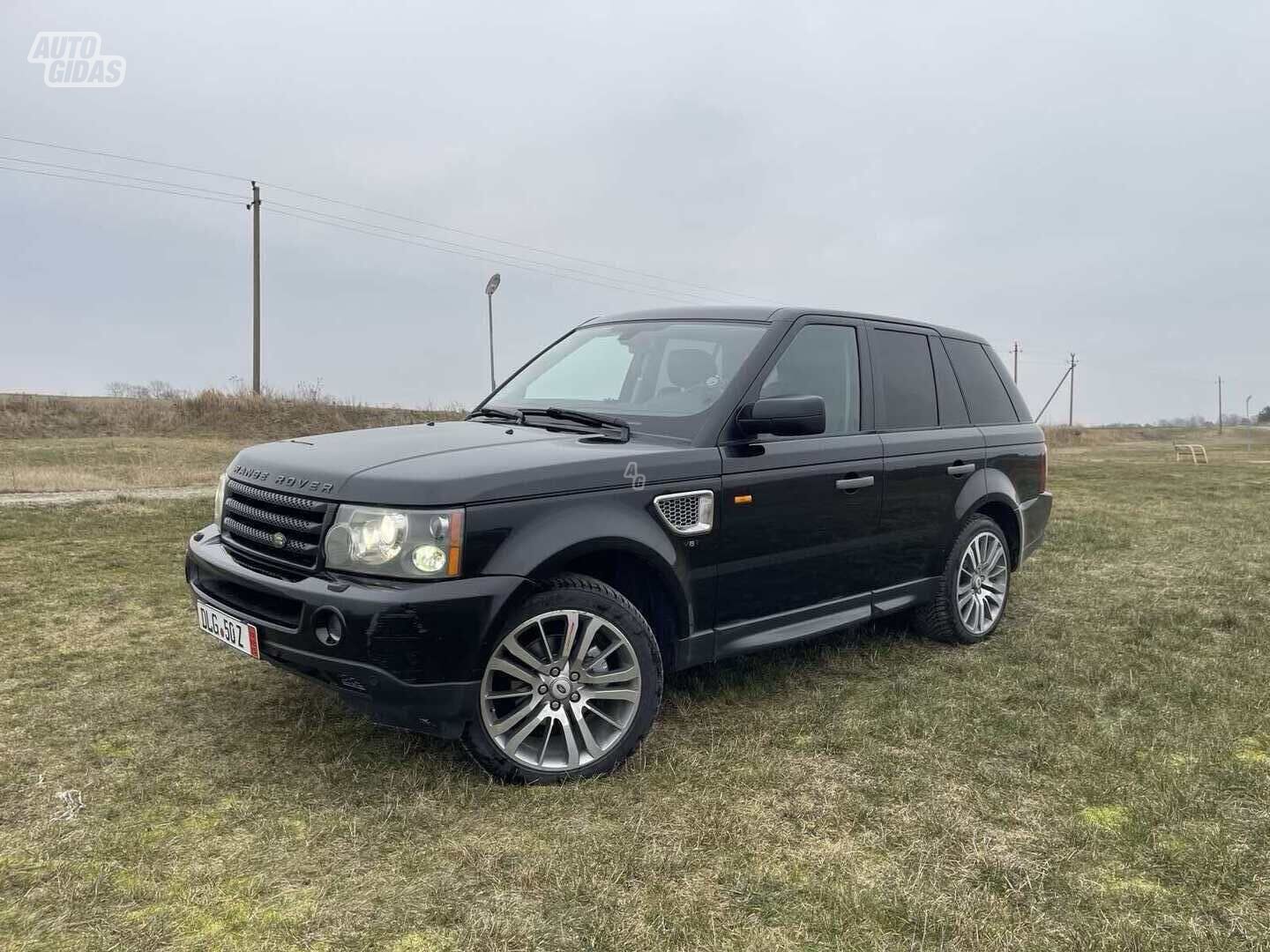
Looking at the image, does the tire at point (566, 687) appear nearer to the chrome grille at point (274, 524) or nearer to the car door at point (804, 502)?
the car door at point (804, 502)

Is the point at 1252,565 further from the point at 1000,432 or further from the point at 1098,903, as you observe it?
the point at 1098,903

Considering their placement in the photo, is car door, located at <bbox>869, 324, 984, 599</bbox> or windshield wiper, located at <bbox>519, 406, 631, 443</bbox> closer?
windshield wiper, located at <bbox>519, 406, 631, 443</bbox>

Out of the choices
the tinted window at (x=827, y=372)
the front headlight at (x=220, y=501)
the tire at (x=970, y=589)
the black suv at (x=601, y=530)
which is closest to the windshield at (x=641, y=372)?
the black suv at (x=601, y=530)

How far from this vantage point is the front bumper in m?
2.93

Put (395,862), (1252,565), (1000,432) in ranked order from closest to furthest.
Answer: (395,862) → (1000,432) → (1252,565)

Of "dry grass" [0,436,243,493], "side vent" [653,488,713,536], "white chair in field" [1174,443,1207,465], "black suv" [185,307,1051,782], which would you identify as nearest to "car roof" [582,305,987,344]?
"black suv" [185,307,1051,782]

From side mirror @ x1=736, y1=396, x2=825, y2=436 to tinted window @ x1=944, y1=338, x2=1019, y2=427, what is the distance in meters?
2.08

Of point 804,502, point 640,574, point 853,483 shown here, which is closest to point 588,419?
point 640,574

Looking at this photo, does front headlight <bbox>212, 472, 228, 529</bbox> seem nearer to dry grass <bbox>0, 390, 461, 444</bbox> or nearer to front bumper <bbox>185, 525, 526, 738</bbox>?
front bumper <bbox>185, 525, 526, 738</bbox>

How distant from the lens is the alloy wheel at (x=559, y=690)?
321 cm

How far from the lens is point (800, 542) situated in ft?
13.3

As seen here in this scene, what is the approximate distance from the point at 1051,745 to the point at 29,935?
3.60 meters

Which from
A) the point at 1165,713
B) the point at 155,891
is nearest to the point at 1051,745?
the point at 1165,713

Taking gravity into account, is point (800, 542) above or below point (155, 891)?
above
